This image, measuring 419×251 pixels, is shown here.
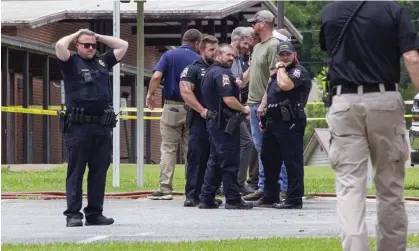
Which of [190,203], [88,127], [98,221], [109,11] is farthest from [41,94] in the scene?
[88,127]

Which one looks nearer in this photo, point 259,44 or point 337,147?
point 337,147

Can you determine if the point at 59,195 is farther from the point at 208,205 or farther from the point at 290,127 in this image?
the point at 290,127

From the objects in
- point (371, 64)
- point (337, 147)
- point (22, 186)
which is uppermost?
point (371, 64)

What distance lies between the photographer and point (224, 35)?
121ft

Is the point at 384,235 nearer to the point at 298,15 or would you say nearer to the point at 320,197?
the point at 320,197

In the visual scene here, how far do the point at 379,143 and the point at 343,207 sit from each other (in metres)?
0.49

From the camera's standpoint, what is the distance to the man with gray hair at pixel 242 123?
1477 cm

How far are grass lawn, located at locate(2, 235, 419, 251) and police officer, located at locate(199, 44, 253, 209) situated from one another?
12.7ft

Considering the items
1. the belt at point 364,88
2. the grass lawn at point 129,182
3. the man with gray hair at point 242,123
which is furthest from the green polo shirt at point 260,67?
the belt at point 364,88

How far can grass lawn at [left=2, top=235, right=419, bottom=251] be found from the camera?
355 inches

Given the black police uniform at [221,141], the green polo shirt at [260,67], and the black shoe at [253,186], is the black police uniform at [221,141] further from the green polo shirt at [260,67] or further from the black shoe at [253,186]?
the black shoe at [253,186]

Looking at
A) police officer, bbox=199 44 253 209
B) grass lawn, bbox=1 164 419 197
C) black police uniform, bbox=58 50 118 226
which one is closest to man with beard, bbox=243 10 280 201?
police officer, bbox=199 44 253 209

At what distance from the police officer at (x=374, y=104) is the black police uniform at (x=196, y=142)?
621 cm

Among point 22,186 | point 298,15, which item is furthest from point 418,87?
point 298,15
